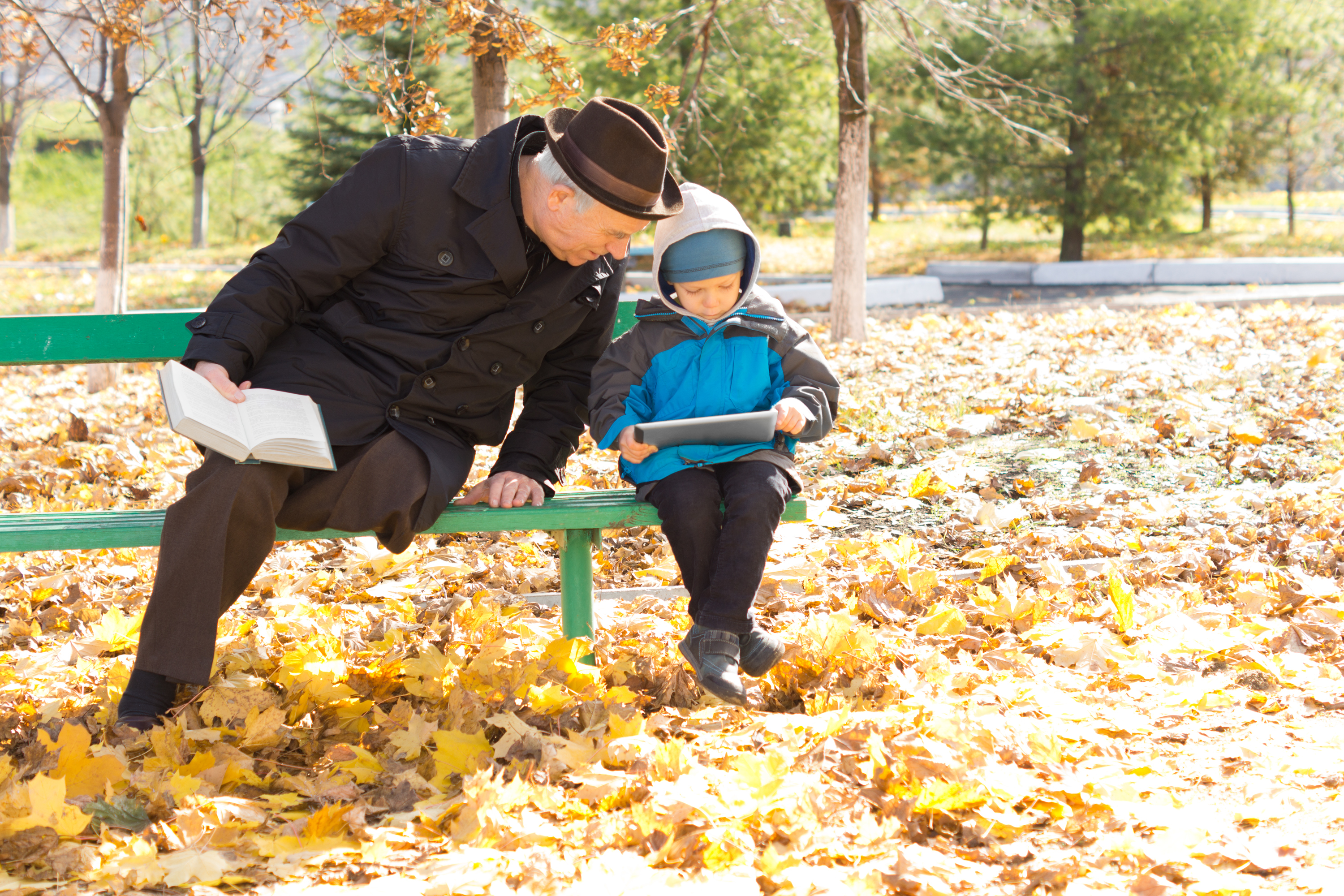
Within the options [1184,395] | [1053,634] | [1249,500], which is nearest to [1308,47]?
[1184,395]

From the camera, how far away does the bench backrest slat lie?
3.12m

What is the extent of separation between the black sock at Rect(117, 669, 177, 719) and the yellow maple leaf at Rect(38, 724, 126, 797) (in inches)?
6.6

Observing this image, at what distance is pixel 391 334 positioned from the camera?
8.83ft

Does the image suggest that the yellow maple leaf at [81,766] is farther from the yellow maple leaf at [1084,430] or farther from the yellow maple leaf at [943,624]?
the yellow maple leaf at [1084,430]

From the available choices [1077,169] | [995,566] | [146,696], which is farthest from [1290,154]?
[146,696]

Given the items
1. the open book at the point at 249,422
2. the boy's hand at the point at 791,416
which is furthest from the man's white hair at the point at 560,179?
the open book at the point at 249,422

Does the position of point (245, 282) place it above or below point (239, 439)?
above

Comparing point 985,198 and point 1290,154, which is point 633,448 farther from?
point 1290,154

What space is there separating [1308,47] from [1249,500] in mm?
19722

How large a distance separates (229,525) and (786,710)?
1280 millimetres

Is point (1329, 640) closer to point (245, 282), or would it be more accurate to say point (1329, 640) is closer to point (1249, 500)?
point (1249, 500)

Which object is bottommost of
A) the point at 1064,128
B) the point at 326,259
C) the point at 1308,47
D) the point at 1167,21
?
the point at 326,259

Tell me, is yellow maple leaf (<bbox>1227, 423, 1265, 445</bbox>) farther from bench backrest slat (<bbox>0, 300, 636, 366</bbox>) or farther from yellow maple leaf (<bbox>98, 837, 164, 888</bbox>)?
yellow maple leaf (<bbox>98, 837, 164, 888</bbox>)

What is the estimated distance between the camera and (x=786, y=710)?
2.54 meters
